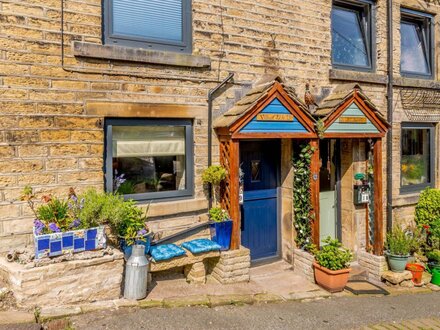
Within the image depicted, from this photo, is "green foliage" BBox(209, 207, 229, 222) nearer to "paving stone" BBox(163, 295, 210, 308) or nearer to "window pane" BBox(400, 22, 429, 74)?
"paving stone" BBox(163, 295, 210, 308)

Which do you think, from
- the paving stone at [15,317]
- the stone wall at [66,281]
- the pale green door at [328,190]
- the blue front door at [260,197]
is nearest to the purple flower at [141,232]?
the stone wall at [66,281]

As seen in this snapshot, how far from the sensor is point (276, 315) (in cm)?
482

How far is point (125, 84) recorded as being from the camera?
539 cm

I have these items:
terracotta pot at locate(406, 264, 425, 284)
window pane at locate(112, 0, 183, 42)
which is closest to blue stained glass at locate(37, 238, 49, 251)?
window pane at locate(112, 0, 183, 42)

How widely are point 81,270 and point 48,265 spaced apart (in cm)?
36

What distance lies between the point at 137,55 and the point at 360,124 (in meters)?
4.21

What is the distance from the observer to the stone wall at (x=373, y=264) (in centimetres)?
718

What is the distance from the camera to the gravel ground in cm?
421

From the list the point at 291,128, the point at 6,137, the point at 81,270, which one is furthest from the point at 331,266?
the point at 6,137

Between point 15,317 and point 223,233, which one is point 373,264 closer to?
point 223,233

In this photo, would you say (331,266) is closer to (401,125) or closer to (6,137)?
(401,125)

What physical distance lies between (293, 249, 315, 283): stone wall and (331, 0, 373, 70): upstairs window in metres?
3.75

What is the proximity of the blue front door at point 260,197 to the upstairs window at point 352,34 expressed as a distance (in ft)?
7.71

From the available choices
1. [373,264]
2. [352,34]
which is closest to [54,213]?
[373,264]
